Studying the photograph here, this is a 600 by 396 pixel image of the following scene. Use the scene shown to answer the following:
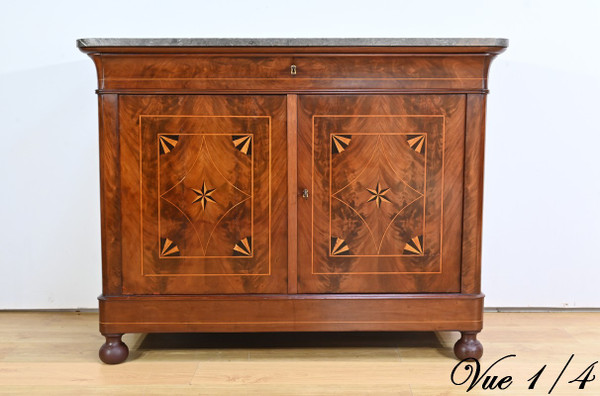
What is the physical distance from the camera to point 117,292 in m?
2.39

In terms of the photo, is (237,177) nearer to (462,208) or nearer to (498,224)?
(462,208)

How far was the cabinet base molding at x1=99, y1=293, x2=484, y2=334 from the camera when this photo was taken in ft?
7.85

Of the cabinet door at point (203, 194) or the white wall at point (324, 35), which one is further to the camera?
the white wall at point (324, 35)

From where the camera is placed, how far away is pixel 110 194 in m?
2.36

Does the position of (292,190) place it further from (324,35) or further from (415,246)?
(324,35)

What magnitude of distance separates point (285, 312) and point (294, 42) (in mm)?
943

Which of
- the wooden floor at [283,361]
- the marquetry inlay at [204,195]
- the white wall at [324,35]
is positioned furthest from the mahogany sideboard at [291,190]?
the white wall at [324,35]

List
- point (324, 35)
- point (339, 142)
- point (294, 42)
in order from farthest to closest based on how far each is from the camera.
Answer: point (324, 35) < point (339, 142) < point (294, 42)

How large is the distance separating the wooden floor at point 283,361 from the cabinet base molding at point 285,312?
14cm

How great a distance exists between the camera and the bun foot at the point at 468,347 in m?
2.44

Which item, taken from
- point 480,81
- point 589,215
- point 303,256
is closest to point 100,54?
point 303,256

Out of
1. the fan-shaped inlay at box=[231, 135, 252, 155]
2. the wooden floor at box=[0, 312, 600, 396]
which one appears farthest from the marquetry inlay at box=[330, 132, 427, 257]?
the wooden floor at box=[0, 312, 600, 396]

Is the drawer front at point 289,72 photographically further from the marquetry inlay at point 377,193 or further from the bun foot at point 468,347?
the bun foot at point 468,347

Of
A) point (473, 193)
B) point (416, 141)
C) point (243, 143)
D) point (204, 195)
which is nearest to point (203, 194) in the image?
point (204, 195)
